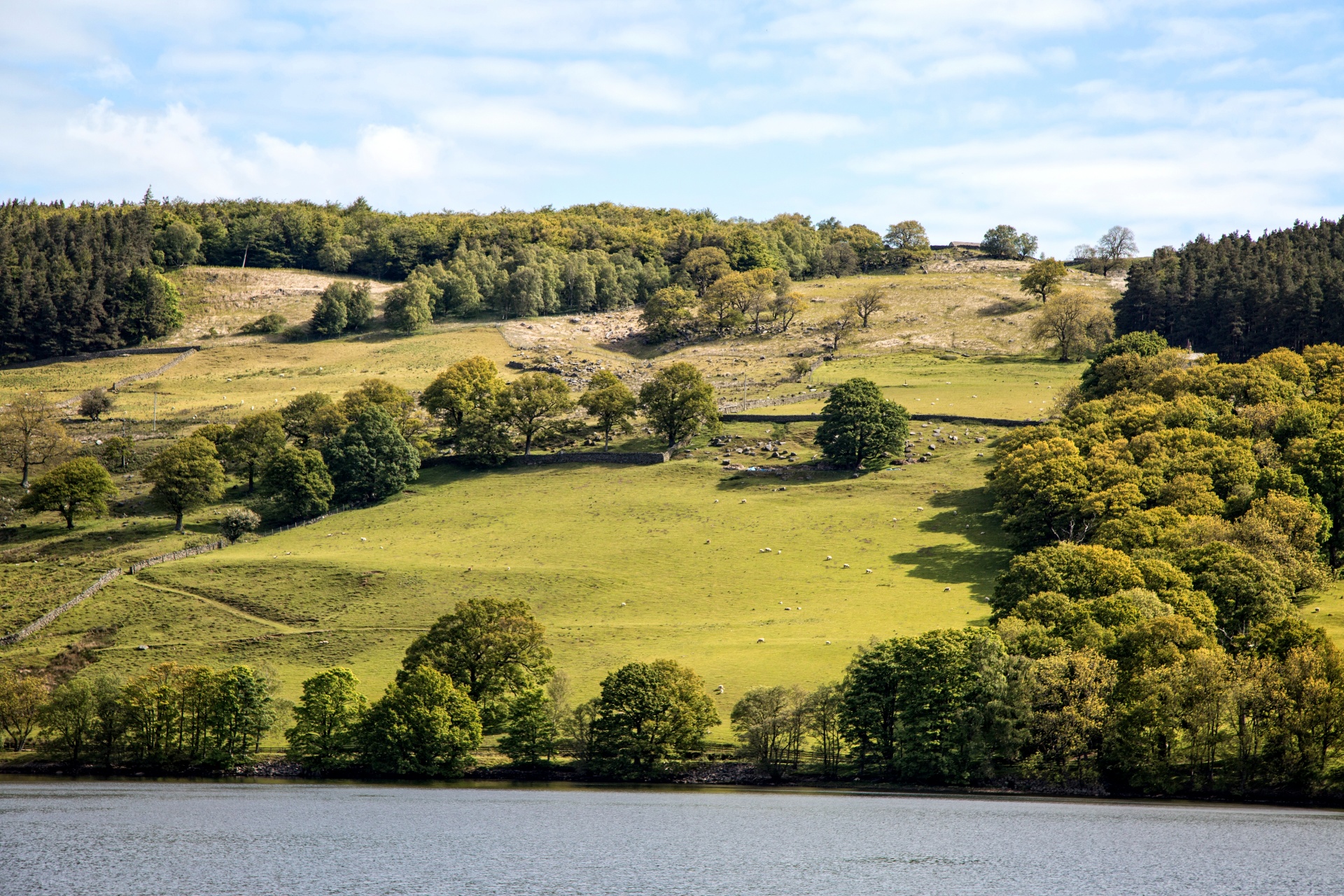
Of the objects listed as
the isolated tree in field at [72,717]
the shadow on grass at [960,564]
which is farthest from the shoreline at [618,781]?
the shadow on grass at [960,564]

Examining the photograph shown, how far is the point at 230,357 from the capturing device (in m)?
191

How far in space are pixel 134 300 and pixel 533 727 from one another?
15547 cm

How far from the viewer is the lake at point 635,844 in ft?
156

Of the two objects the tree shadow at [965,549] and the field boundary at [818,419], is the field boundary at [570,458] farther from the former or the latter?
the tree shadow at [965,549]

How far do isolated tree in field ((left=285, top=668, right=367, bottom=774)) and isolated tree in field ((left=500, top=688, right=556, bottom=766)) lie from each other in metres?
9.99

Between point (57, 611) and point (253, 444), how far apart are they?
126 feet

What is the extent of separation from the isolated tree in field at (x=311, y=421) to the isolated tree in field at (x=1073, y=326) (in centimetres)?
11058

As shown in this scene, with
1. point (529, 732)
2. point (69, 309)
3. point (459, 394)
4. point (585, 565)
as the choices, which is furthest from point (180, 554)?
point (69, 309)

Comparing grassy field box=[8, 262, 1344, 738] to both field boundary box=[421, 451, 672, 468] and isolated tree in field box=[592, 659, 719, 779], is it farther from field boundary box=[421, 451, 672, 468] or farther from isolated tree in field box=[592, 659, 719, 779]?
isolated tree in field box=[592, 659, 719, 779]

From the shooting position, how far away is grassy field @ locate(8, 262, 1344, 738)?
9169cm

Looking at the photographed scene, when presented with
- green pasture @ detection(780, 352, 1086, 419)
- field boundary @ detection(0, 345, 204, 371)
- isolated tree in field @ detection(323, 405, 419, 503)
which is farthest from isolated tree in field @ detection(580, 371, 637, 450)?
field boundary @ detection(0, 345, 204, 371)

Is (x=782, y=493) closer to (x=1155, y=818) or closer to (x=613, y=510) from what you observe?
(x=613, y=510)

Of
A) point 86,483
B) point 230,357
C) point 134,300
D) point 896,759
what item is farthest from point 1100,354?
point 134,300

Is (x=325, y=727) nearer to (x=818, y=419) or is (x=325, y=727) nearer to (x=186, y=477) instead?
(x=186, y=477)
